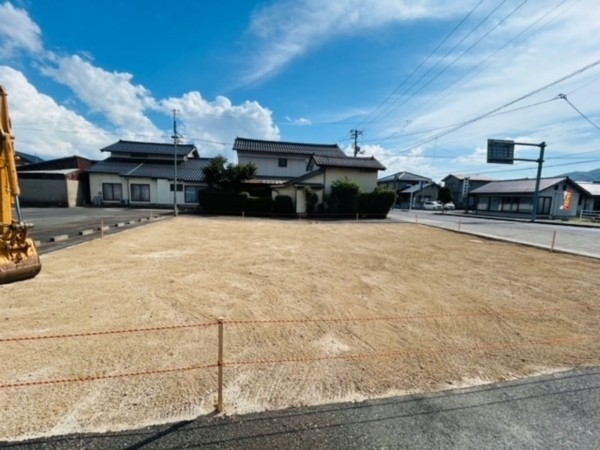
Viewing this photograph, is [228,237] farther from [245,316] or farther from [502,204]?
[502,204]

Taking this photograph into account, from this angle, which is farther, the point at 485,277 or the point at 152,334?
the point at 485,277

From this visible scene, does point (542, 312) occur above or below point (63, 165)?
below

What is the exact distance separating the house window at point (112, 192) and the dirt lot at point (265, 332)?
2281 centimetres

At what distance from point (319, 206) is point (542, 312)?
18680 millimetres

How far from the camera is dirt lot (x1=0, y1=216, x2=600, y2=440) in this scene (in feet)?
8.63

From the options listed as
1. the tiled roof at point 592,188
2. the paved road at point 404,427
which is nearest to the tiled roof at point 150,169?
the paved road at point 404,427

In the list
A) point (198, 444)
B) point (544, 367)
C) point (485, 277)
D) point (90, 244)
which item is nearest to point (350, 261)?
point (485, 277)

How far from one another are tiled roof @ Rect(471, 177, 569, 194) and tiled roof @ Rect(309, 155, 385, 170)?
18.9 metres

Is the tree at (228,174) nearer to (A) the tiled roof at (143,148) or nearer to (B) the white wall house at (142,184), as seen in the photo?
(B) the white wall house at (142,184)

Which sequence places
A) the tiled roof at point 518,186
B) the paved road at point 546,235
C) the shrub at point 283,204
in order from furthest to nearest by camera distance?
the tiled roof at point 518,186 < the shrub at point 283,204 < the paved road at point 546,235

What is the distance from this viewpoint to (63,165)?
30.7 meters

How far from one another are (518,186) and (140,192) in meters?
40.1

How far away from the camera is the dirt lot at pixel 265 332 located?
263 centimetres

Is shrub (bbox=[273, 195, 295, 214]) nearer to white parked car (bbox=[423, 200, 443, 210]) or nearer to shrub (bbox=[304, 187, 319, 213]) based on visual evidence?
shrub (bbox=[304, 187, 319, 213])
